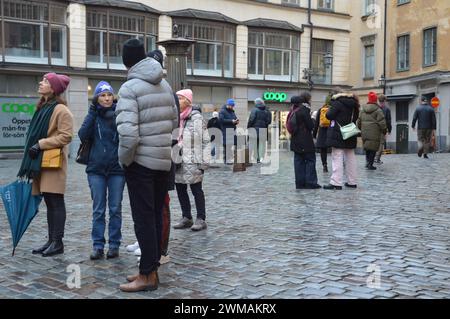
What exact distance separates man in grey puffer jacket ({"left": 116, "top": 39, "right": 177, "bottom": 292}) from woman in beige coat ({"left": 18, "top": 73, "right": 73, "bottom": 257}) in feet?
4.70

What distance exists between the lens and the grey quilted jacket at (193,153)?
712 cm

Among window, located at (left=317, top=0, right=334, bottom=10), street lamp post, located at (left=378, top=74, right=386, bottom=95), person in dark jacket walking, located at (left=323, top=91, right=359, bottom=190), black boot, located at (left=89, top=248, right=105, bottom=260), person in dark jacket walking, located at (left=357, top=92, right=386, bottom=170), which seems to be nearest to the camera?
black boot, located at (left=89, top=248, right=105, bottom=260)

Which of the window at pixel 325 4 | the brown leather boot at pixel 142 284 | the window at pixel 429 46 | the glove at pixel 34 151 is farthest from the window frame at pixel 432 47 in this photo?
the brown leather boot at pixel 142 284

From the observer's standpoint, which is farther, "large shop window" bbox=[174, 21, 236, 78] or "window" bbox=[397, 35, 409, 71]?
"window" bbox=[397, 35, 409, 71]

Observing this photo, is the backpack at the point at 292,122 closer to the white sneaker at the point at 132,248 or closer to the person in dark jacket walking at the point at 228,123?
the white sneaker at the point at 132,248

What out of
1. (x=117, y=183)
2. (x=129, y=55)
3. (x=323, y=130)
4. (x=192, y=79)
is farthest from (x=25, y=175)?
(x=192, y=79)

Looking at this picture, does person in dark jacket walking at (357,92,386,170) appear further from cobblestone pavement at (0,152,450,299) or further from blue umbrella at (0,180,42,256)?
blue umbrella at (0,180,42,256)

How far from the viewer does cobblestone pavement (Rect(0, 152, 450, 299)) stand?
15.4 feet

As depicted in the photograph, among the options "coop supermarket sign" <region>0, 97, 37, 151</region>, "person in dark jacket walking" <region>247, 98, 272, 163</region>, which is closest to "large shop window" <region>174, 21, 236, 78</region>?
"coop supermarket sign" <region>0, 97, 37, 151</region>

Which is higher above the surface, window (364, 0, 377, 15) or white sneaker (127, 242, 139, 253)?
window (364, 0, 377, 15)

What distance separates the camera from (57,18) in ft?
77.5

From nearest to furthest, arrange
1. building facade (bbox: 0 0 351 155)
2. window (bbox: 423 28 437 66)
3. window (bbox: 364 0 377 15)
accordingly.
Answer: building facade (bbox: 0 0 351 155) → window (bbox: 423 28 437 66) → window (bbox: 364 0 377 15)

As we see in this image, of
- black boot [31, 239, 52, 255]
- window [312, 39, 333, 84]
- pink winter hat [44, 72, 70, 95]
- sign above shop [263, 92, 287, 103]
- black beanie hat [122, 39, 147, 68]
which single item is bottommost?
black boot [31, 239, 52, 255]

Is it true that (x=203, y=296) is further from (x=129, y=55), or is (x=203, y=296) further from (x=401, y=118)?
(x=401, y=118)
